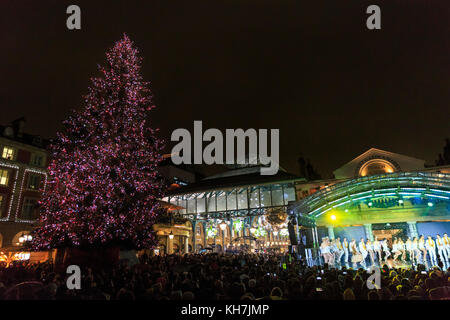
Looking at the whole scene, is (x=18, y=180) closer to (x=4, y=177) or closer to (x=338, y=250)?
(x=4, y=177)

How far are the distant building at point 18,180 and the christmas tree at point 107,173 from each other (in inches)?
663

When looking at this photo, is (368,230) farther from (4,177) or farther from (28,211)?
(4,177)

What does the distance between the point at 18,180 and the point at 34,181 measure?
6.06 feet

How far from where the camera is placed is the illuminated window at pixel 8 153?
29678 millimetres

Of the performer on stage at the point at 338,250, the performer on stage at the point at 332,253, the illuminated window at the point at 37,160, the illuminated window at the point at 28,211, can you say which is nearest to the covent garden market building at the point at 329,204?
the performer on stage at the point at 338,250

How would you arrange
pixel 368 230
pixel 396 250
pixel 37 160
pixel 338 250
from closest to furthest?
1. pixel 396 250
2. pixel 338 250
3. pixel 368 230
4. pixel 37 160

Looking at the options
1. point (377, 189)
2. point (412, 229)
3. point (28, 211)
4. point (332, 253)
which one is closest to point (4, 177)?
point (28, 211)

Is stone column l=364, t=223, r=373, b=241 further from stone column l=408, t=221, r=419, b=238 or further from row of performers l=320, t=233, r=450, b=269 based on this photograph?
row of performers l=320, t=233, r=450, b=269

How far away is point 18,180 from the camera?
3033 centimetres

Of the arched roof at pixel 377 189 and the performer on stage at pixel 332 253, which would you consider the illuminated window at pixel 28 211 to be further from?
the performer on stage at pixel 332 253

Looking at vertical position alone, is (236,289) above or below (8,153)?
below

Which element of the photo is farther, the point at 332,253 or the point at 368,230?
the point at 368,230

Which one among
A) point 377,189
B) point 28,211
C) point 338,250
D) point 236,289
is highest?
point 377,189

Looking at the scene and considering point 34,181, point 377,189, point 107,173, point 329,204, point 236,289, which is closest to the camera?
point 236,289
